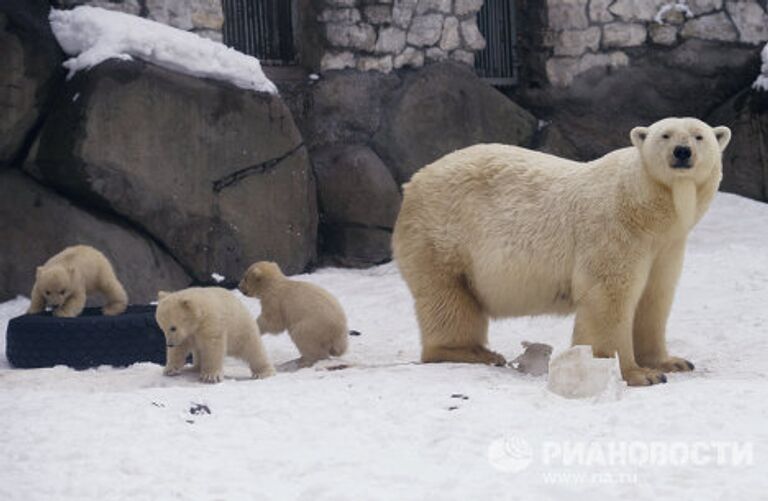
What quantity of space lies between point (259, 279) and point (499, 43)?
5.82 m

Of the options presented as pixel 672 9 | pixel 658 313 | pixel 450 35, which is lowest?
pixel 658 313

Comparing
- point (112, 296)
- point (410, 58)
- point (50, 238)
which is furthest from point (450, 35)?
point (112, 296)

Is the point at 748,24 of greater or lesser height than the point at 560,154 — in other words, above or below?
above

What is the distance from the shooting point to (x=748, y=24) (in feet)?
37.6

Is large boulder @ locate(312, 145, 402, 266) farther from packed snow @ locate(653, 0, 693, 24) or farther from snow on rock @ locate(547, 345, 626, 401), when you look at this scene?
snow on rock @ locate(547, 345, 626, 401)

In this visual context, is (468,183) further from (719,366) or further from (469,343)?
(719,366)

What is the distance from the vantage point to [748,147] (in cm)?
1095

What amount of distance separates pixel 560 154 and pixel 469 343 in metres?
5.54

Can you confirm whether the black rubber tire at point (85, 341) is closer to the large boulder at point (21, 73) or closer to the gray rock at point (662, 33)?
the large boulder at point (21, 73)

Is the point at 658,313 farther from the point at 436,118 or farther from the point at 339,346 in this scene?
the point at 436,118

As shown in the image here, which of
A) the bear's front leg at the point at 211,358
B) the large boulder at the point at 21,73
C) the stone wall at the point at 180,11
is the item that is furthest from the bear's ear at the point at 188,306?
the stone wall at the point at 180,11

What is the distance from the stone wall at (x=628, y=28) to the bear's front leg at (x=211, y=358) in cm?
643

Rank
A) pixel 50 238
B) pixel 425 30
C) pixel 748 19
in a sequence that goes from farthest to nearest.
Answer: pixel 748 19, pixel 425 30, pixel 50 238

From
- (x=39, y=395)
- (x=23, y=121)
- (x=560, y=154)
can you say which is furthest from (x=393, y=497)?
(x=560, y=154)
